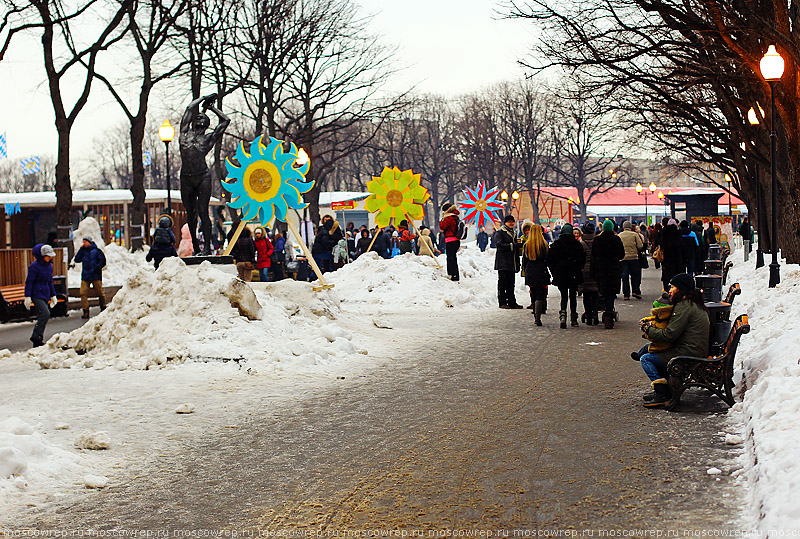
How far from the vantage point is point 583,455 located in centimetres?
657

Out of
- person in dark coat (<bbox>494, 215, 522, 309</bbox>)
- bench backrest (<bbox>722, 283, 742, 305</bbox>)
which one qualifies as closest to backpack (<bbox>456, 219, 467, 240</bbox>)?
person in dark coat (<bbox>494, 215, 522, 309</bbox>)

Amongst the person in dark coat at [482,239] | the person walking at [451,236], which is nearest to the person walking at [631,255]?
the person walking at [451,236]

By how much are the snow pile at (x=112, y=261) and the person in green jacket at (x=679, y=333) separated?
2109 centimetres

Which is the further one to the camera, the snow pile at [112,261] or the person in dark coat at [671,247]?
the snow pile at [112,261]

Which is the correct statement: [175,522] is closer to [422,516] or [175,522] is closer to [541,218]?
[422,516]

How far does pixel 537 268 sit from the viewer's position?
1545 cm

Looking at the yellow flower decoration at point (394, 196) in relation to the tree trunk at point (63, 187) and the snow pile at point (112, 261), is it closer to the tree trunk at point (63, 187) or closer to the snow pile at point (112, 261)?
the snow pile at point (112, 261)

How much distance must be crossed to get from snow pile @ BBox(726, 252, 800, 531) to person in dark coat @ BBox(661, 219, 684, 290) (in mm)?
9545

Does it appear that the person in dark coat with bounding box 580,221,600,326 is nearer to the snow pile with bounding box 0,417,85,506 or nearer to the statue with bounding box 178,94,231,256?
the statue with bounding box 178,94,231,256

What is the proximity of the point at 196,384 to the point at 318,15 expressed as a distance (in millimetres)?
28579

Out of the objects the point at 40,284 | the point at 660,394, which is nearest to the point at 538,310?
the point at 660,394

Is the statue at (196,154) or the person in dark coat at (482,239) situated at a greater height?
the statue at (196,154)

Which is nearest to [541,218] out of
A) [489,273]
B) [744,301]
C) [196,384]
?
[489,273]

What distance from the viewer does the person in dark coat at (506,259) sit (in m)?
17.8
